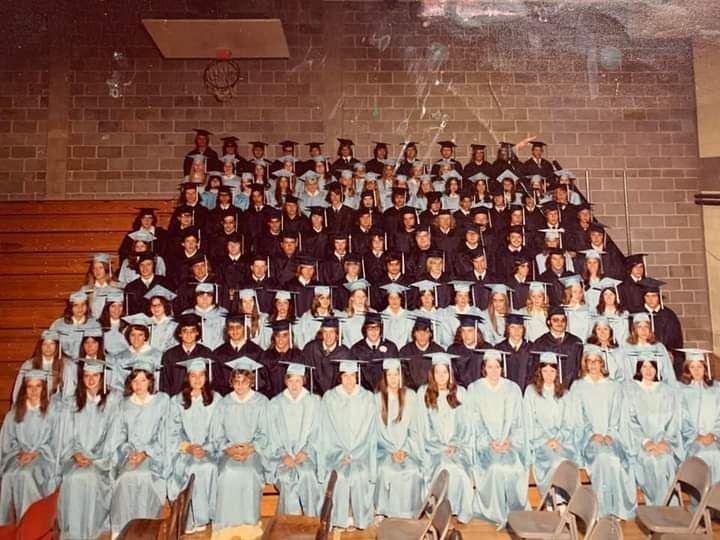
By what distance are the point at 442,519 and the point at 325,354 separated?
2.19m

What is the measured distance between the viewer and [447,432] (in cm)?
442

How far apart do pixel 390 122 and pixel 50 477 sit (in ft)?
23.0

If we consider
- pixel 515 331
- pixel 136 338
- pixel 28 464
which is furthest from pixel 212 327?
pixel 515 331

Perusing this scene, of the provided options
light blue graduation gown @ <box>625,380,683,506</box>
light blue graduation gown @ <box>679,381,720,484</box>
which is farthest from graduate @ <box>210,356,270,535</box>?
light blue graduation gown @ <box>679,381,720,484</box>

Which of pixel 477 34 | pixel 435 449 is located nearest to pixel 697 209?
pixel 477 34

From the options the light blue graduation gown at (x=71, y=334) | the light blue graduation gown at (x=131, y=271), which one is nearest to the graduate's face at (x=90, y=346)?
the light blue graduation gown at (x=71, y=334)

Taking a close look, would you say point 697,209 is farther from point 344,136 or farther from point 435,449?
point 435,449

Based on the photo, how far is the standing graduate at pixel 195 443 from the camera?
13.7ft

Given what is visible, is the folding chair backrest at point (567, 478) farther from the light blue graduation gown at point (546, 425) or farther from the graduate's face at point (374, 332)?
the graduate's face at point (374, 332)

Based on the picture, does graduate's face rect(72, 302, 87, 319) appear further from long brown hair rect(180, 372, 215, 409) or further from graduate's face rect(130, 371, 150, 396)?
long brown hair rect(180, 372, 215, 409)

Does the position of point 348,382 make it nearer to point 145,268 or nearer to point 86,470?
point 86,470

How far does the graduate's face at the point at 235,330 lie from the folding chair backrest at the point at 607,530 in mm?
3150

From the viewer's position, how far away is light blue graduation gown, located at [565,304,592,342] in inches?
217

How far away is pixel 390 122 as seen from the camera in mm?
9641
